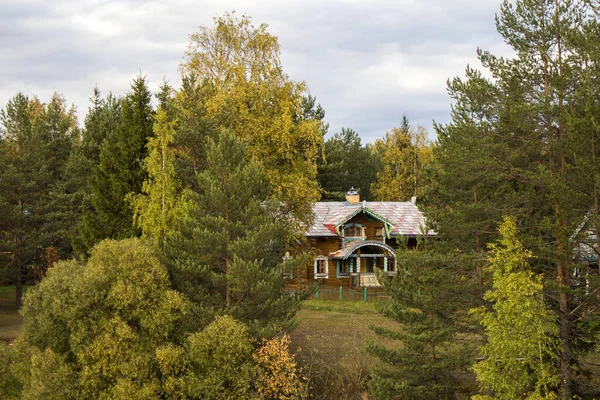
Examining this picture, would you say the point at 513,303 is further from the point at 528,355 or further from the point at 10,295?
the point at 10,295

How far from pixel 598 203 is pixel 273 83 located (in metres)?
17.8

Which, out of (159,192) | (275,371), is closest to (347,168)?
(159,192)

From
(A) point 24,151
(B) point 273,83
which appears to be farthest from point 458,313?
(A) point 24,151

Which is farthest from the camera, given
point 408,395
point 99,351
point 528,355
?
point 408,395

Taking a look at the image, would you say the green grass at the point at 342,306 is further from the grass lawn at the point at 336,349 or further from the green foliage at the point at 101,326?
the green foliage at the point at 101,326

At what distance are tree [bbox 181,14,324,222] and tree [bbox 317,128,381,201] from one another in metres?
30.4

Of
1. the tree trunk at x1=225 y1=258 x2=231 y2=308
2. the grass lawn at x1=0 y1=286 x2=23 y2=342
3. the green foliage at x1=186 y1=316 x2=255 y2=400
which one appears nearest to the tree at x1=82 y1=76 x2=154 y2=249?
the tree trunk at x1=225 y1=258 x2=231 y2=308

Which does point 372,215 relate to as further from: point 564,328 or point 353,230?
point 564,328

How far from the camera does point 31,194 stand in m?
40.0

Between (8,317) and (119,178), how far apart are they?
15.4m

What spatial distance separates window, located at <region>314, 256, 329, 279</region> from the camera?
45.2 m

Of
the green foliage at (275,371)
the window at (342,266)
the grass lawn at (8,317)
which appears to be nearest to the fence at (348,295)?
the window at (342,266)

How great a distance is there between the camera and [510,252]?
19.0 metres

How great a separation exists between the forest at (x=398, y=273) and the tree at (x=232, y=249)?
8 centimetres
